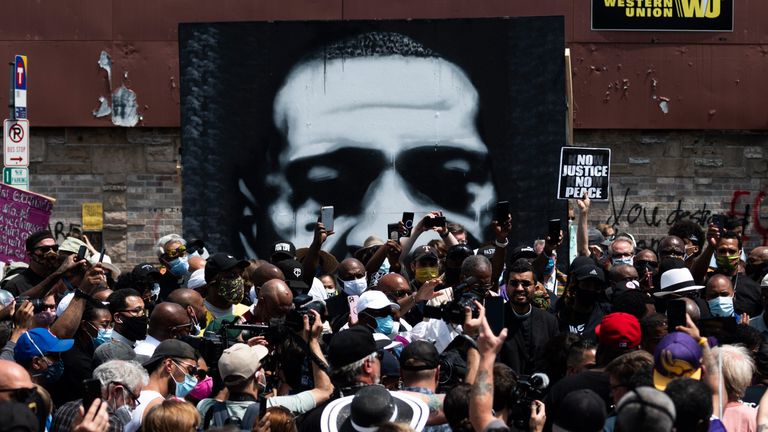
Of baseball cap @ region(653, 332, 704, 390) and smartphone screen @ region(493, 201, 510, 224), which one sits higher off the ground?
smartphone screen @ region(493, 201, 510, 224)

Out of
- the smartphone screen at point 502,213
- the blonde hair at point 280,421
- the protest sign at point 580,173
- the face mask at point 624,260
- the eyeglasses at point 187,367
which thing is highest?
the protest sign at point 580,173

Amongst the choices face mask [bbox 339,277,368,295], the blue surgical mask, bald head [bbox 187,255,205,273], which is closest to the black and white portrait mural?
bald head [bbox 187,255,205,273]

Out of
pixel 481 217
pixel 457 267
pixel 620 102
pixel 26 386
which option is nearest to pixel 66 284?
pixel 457 267

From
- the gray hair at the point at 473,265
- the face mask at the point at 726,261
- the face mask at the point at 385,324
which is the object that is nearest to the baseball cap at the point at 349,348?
the face mask at the point at 385,324

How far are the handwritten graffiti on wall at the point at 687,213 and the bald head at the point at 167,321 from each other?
35.7 feet

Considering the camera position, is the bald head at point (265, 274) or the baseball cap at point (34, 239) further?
the baseball cap at point (34, 239)

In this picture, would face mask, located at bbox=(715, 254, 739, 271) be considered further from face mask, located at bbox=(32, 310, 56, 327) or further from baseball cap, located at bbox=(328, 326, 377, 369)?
face mask, located at bbox=(32, 310, 56, 327)

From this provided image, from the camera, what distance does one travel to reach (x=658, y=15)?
17328 millimetres

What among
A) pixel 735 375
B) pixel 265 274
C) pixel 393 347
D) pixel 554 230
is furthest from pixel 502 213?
pixel 735 375

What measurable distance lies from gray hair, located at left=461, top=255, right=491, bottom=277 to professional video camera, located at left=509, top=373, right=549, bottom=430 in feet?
7.84

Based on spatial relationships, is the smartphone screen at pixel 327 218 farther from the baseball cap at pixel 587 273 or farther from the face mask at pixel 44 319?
the face mask at pixel 44 319

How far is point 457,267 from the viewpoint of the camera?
363 inches

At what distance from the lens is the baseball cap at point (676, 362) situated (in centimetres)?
501

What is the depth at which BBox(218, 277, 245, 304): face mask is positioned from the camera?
8.58 meters
